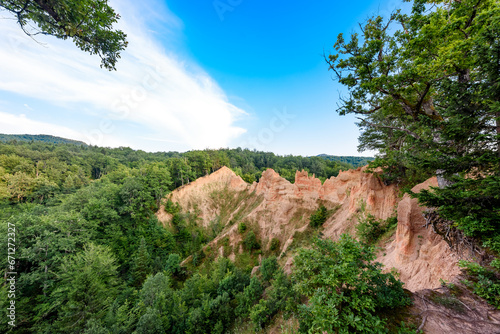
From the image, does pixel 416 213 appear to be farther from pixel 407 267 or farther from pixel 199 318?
pixel 199 318

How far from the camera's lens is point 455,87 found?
16.4 ft

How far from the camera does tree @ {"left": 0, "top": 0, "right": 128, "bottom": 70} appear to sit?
12.3ft

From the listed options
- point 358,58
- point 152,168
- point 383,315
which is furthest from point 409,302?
point 152,168

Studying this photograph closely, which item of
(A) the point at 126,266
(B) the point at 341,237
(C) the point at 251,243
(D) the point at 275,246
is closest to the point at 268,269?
(D) the point at 275,246

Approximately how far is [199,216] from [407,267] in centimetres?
3342

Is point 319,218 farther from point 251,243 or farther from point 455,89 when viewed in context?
point 455,89

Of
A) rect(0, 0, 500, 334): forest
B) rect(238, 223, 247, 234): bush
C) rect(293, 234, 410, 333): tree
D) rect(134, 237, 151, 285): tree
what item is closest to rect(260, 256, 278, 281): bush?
rect(0, 0, 500, 334): forest

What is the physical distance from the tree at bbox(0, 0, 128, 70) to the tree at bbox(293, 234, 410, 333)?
8.15m

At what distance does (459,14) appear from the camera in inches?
203

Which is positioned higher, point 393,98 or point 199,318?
point 393,98

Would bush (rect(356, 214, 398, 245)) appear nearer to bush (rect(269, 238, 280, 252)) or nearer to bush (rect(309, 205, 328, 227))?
bush (rect(309, 205, 328, 227))

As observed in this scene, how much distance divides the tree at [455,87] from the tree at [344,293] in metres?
3.17

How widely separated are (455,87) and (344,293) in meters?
6.79

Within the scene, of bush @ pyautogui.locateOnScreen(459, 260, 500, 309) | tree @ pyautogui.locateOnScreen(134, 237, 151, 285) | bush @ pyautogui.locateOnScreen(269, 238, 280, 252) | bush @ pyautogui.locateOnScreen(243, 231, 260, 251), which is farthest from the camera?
bush @ pyautogui.locateOnScreen(243, 231, 260, 251)
